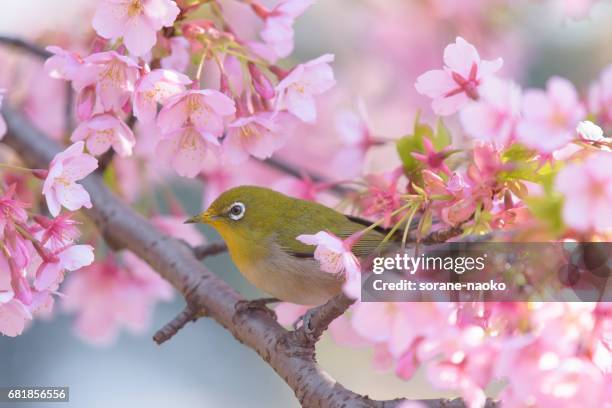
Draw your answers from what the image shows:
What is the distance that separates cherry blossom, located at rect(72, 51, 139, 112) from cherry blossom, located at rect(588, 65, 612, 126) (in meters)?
0.51

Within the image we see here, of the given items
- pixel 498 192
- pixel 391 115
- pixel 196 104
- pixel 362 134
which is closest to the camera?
pixel 498 192

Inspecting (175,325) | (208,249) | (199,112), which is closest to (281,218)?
(208,249)

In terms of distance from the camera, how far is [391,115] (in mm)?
2578

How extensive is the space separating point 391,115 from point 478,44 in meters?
0.59

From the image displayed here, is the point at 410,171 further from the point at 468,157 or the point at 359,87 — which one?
the point at 359,87

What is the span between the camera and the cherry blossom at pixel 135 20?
38.2 inches

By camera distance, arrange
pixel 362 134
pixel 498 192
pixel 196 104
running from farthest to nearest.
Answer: pixel 362 134, pixel 196 104, pixel 498 192

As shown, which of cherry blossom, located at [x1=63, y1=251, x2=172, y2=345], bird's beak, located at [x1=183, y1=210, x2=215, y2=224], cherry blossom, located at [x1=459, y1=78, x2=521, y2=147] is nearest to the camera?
cherry blossom, located at [x1=459, y1=78, x2=521, y2=147]

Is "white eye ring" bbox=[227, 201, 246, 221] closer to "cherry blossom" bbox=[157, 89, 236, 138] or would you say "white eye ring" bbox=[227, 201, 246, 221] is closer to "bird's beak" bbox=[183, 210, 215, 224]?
"bird's beak" bbox=[183, 210, 215, 224]

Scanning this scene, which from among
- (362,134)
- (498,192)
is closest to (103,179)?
(362,134)

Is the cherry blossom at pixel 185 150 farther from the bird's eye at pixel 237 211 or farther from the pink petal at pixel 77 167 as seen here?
the bird's eye at pixel 237 211

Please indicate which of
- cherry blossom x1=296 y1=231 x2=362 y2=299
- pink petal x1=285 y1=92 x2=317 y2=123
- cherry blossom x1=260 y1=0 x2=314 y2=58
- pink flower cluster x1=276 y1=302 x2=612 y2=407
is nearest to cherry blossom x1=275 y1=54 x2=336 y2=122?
pink petal x1=285 y1=92 x2=317 y2=123

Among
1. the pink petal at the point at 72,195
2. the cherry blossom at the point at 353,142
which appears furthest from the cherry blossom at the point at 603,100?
the pink petal at the point at 72,195

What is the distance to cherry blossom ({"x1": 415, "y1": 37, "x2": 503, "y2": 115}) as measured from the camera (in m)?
0.94
